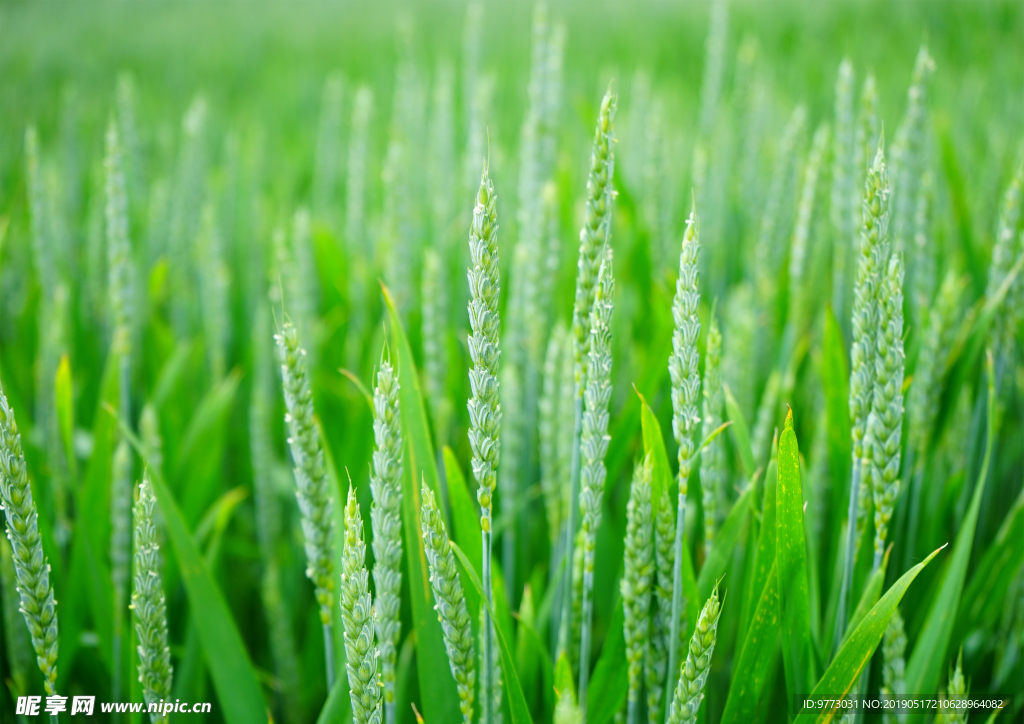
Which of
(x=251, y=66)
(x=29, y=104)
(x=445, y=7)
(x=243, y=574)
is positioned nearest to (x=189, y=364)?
(x=243, y=574)

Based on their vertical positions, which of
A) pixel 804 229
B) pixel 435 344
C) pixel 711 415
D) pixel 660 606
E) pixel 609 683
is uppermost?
pixel 804 229

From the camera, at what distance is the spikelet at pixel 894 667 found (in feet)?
2.48

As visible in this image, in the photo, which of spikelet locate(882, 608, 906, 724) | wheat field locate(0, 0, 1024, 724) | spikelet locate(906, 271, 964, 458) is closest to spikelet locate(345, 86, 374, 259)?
wheat field locate(0, 0, 1024, 724)

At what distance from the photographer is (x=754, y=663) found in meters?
0.73

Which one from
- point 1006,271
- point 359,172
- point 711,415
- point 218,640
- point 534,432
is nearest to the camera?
point 711,415

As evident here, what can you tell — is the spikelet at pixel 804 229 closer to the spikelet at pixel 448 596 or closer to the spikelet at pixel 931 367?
the spikelet at pixel 931 367

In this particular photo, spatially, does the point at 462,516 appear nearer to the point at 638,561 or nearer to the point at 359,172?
the point at 638,561

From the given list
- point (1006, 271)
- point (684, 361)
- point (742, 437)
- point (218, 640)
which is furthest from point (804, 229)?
point (218, 640)

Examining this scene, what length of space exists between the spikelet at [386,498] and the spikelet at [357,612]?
0.12ft

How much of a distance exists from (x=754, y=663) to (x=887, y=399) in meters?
0.31

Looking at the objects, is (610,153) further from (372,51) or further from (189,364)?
(372,51)

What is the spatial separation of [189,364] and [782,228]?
1.34 m

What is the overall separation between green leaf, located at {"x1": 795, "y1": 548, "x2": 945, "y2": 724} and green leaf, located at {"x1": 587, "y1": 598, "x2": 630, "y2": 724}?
0.20 meters

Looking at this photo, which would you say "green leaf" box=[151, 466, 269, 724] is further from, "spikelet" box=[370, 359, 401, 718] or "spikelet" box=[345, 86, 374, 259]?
"spikelet" box=[345, 86, 374, 259]
